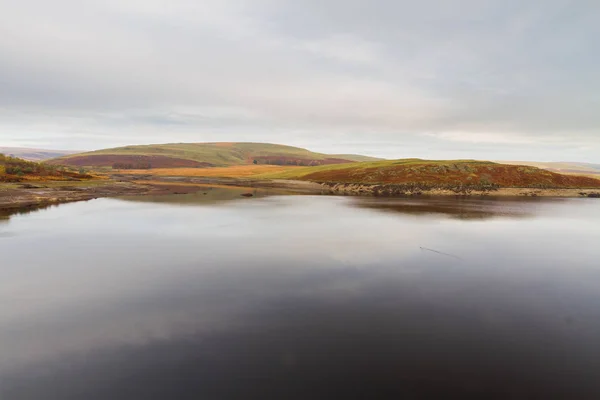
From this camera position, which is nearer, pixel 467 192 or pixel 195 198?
pixel 195 198

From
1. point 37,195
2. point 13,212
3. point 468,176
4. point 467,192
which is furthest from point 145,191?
point 468,176

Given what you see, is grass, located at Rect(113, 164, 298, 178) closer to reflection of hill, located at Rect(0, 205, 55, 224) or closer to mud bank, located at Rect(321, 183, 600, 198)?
mud bank, located at Rect(321, 183, 600, 198)

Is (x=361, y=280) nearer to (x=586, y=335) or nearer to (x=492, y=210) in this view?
(x=586, y=335)

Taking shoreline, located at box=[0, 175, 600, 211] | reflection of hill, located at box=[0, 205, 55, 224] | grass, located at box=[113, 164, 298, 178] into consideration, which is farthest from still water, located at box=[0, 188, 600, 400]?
grass, located at box=[113, 164, 298, 178]

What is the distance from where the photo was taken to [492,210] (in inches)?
1994

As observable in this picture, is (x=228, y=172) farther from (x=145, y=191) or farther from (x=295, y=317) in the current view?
(x=295, y=317)

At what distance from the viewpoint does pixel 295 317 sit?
14.0 metres

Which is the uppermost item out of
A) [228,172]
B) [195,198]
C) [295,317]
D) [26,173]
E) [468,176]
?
[468,176]

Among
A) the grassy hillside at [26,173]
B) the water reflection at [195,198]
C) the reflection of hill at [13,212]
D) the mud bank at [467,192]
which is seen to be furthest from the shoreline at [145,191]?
the water reflection at [195,198]

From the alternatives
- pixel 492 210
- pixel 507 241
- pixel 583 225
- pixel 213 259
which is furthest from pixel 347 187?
pixel 213 259

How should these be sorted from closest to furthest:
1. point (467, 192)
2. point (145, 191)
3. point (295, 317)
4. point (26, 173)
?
point (295, 317) → point (145, 191) → point (467, 192) → point (26, 173)

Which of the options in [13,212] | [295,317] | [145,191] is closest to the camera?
[295,317]

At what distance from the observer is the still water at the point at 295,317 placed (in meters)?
9.77

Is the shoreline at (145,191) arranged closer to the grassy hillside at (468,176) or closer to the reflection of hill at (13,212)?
the reflection of hill at (13,212)
